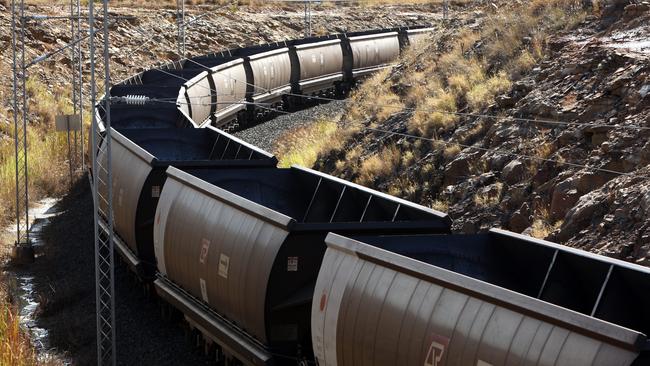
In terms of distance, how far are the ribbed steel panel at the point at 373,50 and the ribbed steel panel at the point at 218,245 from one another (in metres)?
31.2

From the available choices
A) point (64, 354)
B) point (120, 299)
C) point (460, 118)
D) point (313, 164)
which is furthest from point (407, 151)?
point (64, 354)

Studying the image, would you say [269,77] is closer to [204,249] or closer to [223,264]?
[204,249]

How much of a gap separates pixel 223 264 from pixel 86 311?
681cm

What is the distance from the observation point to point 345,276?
12.3m

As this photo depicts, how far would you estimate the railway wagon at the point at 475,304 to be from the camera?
29.9 feet

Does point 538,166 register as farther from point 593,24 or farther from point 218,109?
point 218,109

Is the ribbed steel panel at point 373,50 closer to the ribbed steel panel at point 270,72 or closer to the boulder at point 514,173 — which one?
the ribbed steel panel at point 270,72

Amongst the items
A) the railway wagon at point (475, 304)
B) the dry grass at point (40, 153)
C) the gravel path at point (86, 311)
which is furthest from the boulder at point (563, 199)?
the dry grass at point (40, 153)

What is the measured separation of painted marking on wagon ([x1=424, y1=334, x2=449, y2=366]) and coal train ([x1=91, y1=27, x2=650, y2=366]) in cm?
1

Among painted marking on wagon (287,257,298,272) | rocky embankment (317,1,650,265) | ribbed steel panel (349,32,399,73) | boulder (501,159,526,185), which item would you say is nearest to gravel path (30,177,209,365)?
painted marking on wagon (287,257,298,272)


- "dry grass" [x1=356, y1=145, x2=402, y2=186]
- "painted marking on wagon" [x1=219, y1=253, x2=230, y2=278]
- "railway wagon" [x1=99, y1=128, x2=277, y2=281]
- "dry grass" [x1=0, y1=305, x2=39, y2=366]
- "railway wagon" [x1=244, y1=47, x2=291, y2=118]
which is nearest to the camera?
"painted marking on wagon" [x1=219, y1=253, x2=230, y2=278]

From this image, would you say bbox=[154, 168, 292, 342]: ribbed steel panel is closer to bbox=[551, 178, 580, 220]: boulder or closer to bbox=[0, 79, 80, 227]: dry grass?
bbox=[551, 178, 580, 220]: boulder

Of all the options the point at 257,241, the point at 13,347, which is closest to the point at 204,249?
the point at 257,241

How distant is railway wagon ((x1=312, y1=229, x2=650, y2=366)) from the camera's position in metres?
9.10
